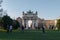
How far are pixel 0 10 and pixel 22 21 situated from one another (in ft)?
218

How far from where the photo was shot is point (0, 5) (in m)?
68.9

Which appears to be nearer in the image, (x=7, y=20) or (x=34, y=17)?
(x=7, y=20)

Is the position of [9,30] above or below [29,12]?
below

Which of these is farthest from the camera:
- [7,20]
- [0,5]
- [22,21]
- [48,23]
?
[48,23]

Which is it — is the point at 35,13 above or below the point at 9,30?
above

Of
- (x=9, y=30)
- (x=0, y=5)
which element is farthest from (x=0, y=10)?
(x=9, y=30)

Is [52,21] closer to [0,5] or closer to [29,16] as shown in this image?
[29,16]

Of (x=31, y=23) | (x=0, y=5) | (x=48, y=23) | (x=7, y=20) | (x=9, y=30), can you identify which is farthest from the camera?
(x=48, y=23)

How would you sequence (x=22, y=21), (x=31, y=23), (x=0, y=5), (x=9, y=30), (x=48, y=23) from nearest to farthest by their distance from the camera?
(x=9, y=30) < (x=0, y=5) < (x=31, y=23) < (x=22, y=21) < (x=48, y=23)

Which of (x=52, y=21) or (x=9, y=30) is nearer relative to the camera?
(x=9, y=30)

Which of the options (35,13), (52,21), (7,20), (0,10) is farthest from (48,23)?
A: (7,20)

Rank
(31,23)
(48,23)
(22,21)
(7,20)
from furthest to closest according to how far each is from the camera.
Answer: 1. (48,23)
2. (22,21)
3. (31,23)
4. (7,20)

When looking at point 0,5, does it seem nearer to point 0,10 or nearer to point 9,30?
→ point 0,10

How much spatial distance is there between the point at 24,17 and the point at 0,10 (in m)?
65.5
